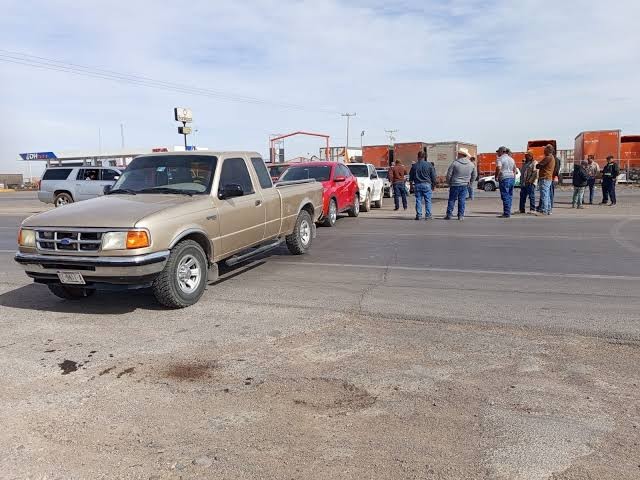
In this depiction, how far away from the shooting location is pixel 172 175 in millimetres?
6953

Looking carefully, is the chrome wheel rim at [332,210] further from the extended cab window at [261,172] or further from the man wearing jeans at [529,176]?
the man wearing jeans at [529,176]

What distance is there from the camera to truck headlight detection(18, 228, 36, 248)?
5820mm

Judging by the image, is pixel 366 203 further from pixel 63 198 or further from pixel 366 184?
pixel 63 198

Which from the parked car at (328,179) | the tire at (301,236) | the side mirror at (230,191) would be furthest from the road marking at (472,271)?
the parked car at (328,179)

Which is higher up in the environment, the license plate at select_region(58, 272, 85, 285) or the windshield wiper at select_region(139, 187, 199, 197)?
the windshield wiper at select_region(139, 187, 199, 197)

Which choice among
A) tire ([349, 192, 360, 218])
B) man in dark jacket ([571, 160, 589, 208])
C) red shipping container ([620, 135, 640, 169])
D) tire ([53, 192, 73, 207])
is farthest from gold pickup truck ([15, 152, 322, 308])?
red shipping container ([620, 135, 640, 169])

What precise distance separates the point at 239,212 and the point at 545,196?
37.5ft

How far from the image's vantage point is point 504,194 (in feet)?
49.6

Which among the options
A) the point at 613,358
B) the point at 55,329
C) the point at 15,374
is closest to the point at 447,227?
the point at 613,358

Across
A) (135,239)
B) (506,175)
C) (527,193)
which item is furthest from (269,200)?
(527,193)

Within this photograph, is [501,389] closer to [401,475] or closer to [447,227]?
[401,475]

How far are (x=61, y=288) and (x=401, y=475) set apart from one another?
5.11 meters

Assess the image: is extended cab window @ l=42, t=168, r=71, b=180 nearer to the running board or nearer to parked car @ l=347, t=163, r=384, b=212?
parked car @ l=347, t=163, r=384, b=212

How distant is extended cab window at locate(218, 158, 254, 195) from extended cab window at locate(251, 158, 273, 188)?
322mm
